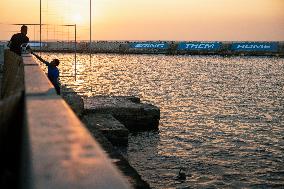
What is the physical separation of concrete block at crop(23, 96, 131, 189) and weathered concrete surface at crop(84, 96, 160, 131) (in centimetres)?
1939

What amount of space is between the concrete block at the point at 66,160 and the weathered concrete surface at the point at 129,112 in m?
19.4

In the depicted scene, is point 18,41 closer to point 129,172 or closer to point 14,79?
point 14,79

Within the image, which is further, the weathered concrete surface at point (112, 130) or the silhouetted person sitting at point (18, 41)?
the weathered concrete surface at point (112, 130)

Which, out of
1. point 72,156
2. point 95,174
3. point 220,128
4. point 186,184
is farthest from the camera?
point 220,128

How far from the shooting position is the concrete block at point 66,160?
4.98ft

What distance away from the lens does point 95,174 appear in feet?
A: 5.22

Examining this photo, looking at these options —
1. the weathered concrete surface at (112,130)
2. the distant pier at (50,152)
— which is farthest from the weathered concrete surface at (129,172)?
the weathered concrete surface at (112,130)

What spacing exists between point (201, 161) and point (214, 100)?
24.7 m

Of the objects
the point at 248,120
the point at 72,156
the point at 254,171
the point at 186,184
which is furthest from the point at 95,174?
the point at 248,120

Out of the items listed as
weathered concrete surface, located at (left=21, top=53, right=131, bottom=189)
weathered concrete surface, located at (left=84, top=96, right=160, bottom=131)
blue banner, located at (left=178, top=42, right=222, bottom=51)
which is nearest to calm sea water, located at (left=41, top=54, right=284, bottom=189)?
weathered concrete surface, located at (left=84, top=96, right=160, bottom=131)

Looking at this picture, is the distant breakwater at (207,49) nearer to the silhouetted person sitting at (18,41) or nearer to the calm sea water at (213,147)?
the calm sea water at (213,147)

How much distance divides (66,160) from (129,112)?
21.4 m

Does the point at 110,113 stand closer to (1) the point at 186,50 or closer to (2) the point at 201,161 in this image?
(2) the point at 201,161

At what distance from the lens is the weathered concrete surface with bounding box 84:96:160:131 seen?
880 inches
